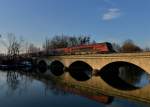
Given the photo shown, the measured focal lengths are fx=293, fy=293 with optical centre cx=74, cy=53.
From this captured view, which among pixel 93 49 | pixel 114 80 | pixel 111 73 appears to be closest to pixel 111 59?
pixel 114 80

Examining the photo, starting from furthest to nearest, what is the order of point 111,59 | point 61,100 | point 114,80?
point 111,59 < point 114,80 < point 61,100

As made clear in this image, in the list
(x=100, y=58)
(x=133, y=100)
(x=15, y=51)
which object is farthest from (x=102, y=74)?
(x=15, y=51)

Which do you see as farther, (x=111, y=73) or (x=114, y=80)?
(x=111, y=73)

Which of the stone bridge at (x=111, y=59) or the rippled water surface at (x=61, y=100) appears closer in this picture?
the rippled water surface at (x=61, y=100)

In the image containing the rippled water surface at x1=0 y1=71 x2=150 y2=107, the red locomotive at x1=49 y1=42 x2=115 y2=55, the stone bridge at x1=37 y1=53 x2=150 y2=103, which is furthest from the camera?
the red locomotive at x1=49 y1=42 x2=115 y2=55

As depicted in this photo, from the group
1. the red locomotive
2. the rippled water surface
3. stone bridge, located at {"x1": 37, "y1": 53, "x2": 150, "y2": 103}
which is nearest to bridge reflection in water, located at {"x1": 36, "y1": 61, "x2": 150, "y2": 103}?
stone bridge, located at {"x1": 37, "y1": 53, "x2": 150, "y2": 103}

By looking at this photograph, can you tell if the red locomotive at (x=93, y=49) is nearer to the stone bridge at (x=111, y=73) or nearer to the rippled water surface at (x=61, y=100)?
the stone bridge at (x=111, y=73)

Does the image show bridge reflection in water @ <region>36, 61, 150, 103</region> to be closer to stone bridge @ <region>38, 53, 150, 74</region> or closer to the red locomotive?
stone bridge @ <region>38, 53, 150, 74</region>

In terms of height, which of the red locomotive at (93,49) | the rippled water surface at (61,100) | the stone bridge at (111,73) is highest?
the red locomotive at (93,49)

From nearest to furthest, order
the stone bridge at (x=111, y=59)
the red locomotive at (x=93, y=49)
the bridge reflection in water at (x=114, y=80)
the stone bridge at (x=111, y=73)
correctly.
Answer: the bridge reflection in water at (x=114, y=80)
the stone bridge at (x=111, y=73)
the stone bridge at (x=111, y=59)
the red locomotive at (x=93, y=49)

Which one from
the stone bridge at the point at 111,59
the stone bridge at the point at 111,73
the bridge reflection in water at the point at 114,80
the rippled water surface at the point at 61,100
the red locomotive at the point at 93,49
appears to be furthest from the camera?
the red locomotive at the point at 93,49

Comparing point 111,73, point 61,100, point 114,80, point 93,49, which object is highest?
point 93,49

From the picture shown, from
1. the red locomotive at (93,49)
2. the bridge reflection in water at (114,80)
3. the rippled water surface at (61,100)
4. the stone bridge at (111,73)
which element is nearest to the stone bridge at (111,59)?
the stone bridge at (111,73)

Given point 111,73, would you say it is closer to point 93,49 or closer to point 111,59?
point 111,59
